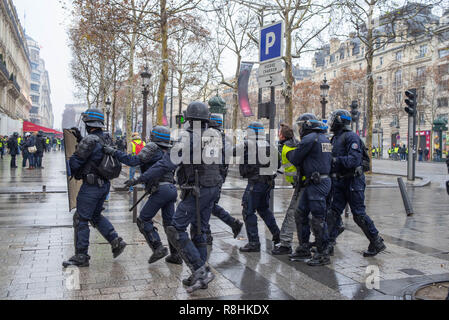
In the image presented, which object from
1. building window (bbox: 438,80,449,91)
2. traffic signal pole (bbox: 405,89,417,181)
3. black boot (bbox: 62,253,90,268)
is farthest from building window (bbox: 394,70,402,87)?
black boot (bbox: 62,253,90,268)

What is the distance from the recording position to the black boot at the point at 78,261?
4.95 meters

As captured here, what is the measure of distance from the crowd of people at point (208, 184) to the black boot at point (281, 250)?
0.04 feet

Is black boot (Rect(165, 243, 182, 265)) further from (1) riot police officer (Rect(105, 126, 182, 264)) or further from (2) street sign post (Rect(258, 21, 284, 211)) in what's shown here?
(2) street sign post (Rect(258, 21, 284, 211))

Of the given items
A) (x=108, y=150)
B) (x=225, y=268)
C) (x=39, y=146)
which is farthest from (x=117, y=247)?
(x=39, y=146)

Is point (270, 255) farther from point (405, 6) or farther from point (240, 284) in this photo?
point (405, 6)

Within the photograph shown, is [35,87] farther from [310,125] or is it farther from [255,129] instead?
[310,125]

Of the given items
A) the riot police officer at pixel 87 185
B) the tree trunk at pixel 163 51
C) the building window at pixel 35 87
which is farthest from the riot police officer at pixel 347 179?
the building window at pixel 35 87

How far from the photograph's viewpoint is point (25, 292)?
13.4 feet

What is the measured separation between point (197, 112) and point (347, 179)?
2.42 m

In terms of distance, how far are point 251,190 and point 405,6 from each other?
1777 cm

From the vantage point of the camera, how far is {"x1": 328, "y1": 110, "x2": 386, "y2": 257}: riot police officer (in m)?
5.55

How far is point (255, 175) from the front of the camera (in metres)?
5.77

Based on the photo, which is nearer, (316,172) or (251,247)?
(316,172)

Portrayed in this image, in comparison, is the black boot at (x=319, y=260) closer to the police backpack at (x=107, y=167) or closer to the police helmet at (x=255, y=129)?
the police helmet at (x=255, y=129)
